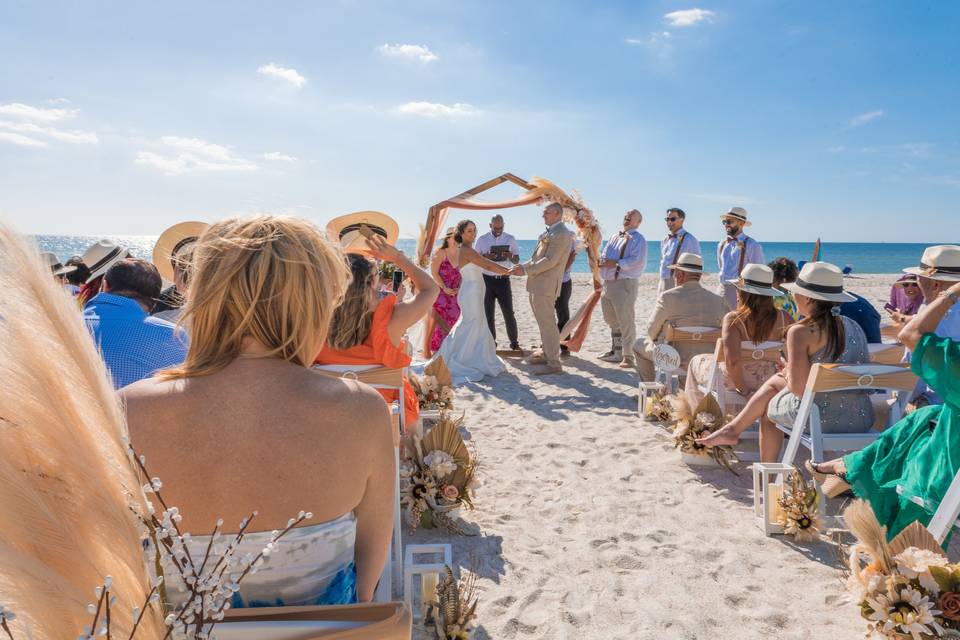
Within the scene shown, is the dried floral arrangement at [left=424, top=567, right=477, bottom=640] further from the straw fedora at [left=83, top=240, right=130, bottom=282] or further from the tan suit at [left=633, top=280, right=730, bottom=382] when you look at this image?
the tan suit at [left=633, top=280, right=730, bottom=382]

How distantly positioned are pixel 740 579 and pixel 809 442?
1.07 metres

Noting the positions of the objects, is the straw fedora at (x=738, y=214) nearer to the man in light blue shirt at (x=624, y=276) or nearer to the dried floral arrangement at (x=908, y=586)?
the man in light blue shirt at (x=624, y=276)

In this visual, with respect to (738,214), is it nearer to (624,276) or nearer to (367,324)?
(624,276)

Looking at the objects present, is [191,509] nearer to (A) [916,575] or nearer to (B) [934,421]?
(A) [916,575]

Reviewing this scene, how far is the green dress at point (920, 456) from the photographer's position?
2.62 meters

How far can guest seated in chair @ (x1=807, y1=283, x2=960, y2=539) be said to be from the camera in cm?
263

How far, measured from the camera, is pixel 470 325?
8.02 meters

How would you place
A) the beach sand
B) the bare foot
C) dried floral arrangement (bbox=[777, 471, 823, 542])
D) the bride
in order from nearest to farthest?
the beach sand → dried floral arrangement (bbox=[777, 471, 823, 542]) → the bare foot → the bride

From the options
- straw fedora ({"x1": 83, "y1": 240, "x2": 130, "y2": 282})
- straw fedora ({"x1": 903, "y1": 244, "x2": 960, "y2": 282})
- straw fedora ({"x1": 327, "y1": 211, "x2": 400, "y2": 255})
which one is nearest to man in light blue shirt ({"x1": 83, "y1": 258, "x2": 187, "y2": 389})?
straw fedora ({"x1": 83, "y1": 240, "x2": 130, "y2": 282})

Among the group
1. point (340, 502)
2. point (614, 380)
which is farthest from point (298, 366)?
point (614, 380)

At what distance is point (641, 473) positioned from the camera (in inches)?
178

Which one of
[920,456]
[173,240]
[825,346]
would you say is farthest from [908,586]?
[173,240]

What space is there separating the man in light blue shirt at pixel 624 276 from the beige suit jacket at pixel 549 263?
85 cm

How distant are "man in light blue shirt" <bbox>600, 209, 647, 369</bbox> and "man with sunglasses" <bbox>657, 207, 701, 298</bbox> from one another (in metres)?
0.32
